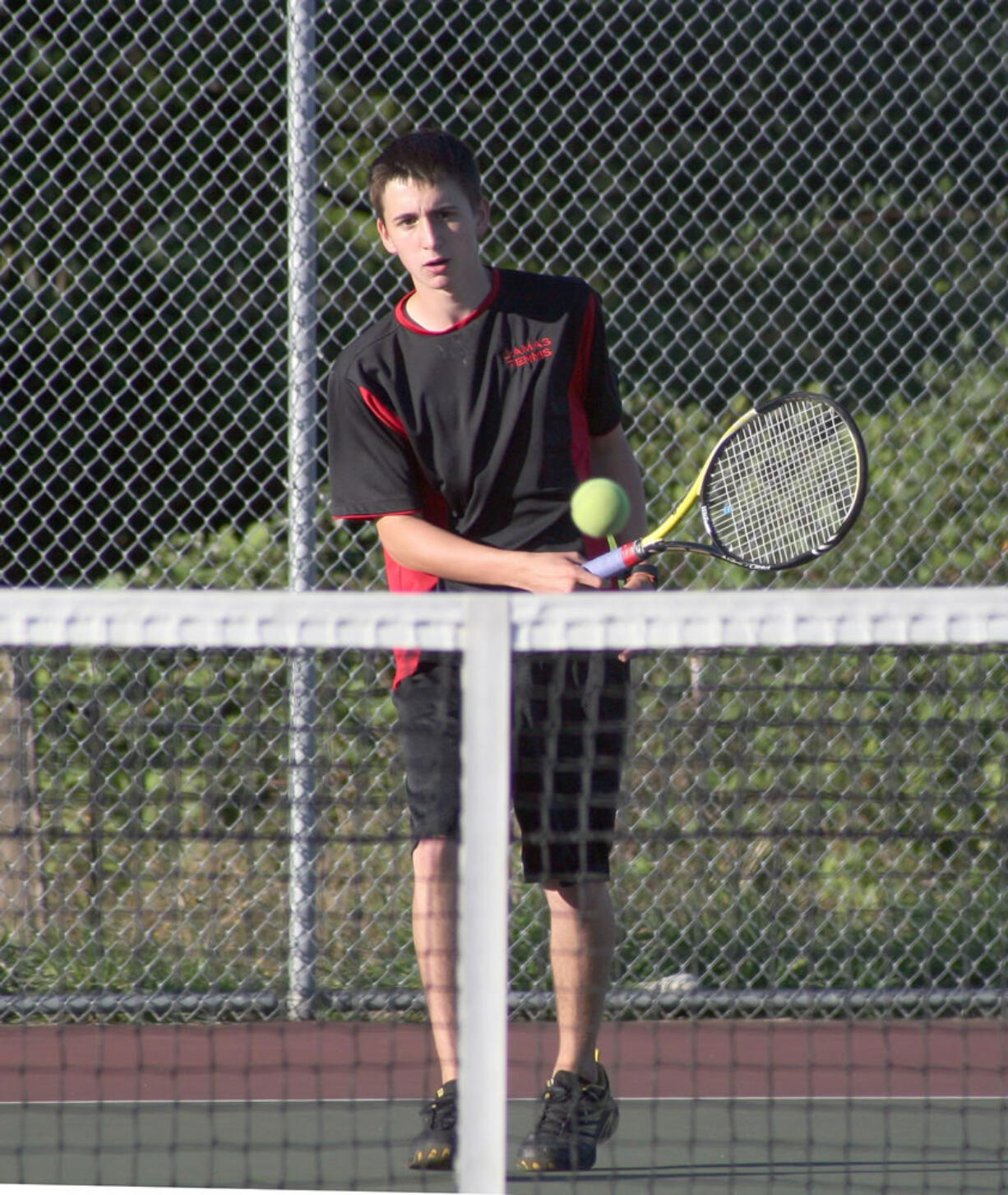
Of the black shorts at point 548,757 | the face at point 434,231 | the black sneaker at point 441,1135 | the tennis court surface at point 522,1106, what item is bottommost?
the tennis court surface at point 522,1106

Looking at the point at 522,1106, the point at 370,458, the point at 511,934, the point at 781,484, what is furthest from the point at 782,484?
the point at 511,934

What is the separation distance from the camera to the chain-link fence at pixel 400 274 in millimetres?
4500

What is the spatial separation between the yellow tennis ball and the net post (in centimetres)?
65

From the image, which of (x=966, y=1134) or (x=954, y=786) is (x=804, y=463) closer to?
(x=966, y=1134)

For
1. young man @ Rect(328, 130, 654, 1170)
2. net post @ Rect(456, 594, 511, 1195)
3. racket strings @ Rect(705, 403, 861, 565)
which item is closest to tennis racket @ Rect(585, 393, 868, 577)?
racket strings @ Rect(705, 403, 861, 565)

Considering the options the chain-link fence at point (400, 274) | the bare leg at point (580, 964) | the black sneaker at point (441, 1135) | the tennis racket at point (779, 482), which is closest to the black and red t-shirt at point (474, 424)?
the tennis racket at point (779, 482)

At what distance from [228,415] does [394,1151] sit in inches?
84.0

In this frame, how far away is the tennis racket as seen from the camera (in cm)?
330

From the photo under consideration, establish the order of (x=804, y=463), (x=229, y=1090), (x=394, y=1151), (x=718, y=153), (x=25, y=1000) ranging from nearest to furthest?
(x=394, y=1151) → (x=804, y=463) → (x=229, y=1090) → (x=25, y=1000) → (x=718, y=153)

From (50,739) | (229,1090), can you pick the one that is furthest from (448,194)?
(50,739)

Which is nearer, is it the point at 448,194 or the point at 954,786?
the point at 448,194

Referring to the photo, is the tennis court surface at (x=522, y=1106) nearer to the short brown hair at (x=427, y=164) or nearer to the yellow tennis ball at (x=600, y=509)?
the yellow tennis ball at (x=600, y=509)

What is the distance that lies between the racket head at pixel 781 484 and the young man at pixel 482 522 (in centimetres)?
40

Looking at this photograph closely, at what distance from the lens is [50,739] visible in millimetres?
4668
